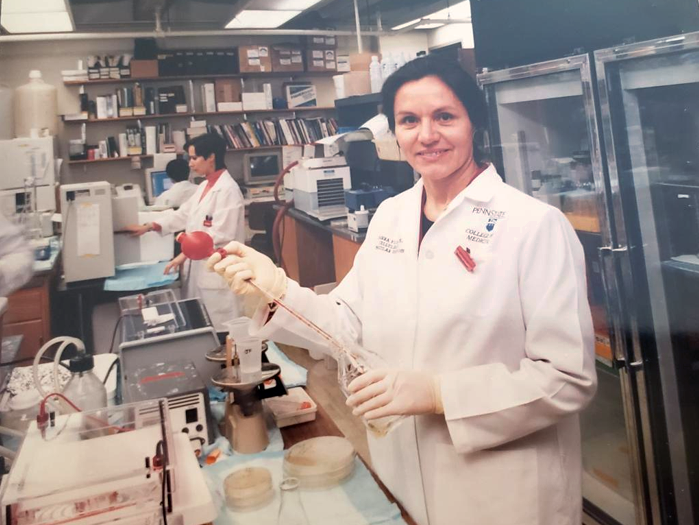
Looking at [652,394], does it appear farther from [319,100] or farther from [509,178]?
[319,100]

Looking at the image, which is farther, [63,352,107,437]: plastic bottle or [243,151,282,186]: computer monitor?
[243,151,282,186]: computer monitor

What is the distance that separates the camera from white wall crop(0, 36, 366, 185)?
1322 mm

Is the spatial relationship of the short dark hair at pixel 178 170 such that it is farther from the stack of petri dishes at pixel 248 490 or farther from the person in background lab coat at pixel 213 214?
the stack of petri dishes at pixel 248 490

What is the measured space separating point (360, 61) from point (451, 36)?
0.23 meters

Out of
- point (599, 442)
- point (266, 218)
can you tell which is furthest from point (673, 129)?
point (266, 218)

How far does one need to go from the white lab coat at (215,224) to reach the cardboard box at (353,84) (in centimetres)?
36

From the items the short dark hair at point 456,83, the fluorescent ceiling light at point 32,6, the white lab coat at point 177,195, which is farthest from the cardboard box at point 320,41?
the fluorescent ceiling light at point 32,6

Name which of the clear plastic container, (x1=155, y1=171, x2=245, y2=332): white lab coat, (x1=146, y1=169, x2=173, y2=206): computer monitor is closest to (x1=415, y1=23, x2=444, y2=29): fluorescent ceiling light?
(x1=155, y1=171, x2=245, y2=332): white lab coat

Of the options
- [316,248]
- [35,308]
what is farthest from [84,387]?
[316,248]

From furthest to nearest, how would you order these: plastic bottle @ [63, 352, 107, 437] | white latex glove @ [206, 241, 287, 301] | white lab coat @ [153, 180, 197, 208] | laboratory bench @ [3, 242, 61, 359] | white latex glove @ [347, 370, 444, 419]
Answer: white lab coat @ [153, 180, 197, 208] → laboratory bench @ [3, 242, 61, 359] → plastic bottle @ [63, 352, 107, 437] → white latex glove @ [206, 241, 287, 301] → white latex glove @ [347, 370, 444, 419]

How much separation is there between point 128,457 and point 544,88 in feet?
3.95

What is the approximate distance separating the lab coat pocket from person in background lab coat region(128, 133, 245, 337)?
63 centimetres

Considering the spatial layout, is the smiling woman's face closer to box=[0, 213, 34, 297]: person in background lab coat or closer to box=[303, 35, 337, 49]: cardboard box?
box=[303, 35, 337, 49]: cardboard box

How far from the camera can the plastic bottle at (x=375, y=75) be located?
131cm
